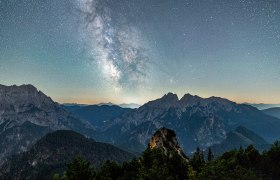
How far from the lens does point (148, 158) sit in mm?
99500

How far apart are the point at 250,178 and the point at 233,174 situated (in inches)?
139

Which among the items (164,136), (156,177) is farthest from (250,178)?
(164,136)

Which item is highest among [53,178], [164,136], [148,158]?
[164,136]

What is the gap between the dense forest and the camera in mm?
68875

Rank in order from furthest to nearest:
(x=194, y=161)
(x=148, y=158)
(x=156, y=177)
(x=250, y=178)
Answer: (x=194, y=161) → (x=148, y=158) → (x=156, y=177) → (x=250, y=178)

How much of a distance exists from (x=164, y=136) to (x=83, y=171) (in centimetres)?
12454

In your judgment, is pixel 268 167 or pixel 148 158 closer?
pixel 148 158

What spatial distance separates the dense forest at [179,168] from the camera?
68875 mm

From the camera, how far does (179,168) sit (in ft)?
331

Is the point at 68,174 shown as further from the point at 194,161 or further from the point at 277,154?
the point at 277,154

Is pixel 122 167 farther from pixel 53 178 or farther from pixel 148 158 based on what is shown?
pixel 53 178

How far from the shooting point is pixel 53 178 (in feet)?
215

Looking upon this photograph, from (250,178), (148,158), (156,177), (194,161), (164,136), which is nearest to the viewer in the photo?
(250,178)

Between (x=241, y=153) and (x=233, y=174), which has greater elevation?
(x=241, y=153)
